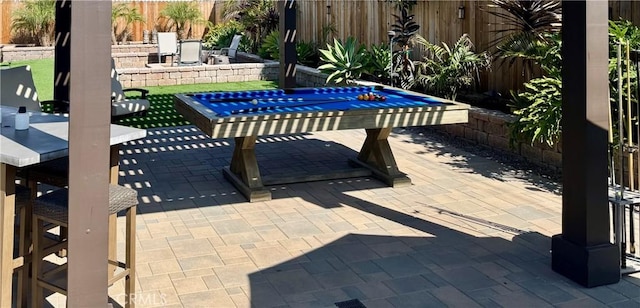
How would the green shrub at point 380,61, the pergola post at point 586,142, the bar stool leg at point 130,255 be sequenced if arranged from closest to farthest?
the bar stool leg at point 130,255 < the pergola post at point 586,142 < the green shrub at point 380,61

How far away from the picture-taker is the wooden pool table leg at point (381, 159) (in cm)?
611

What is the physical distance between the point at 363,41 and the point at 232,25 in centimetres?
705

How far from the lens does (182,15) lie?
19672 mm

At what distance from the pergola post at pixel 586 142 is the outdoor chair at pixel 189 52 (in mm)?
11213


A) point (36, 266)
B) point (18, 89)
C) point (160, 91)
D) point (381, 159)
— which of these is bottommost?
point (36, 266)

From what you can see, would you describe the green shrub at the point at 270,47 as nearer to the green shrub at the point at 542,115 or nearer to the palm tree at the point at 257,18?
the palm tree at the point at 257,18

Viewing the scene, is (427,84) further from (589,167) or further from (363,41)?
(589,167)

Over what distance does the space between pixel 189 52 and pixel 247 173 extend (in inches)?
354

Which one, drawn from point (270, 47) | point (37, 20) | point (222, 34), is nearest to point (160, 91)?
point (270, 47)

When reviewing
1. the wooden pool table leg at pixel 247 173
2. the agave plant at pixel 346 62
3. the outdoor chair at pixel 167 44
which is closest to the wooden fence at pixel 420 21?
the agave plant at pixel 346 62

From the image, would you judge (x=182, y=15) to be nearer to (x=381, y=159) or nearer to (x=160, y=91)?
(x=160, y=91)

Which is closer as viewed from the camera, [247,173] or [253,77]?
[247,173]

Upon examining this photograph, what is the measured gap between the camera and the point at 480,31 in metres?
8.37

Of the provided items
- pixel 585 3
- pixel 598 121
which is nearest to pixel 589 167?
pixel 598 121
